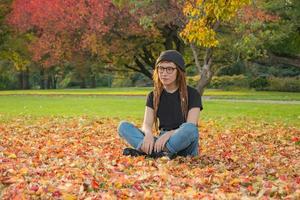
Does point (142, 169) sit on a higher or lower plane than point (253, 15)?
lower

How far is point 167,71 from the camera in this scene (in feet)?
21.0

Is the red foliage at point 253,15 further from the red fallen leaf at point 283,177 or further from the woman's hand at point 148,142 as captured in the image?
the red fallen leaf at point 283,177

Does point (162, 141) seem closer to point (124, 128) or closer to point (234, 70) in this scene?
point (124, 128)

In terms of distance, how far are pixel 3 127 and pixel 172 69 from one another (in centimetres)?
659

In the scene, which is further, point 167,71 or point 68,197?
point 167,71

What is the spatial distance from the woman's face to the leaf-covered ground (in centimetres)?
90

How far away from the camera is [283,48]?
31000mm

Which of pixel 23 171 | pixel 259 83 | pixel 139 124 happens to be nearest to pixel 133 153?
pixel 23 171

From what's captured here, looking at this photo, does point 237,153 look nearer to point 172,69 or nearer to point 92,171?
point 172,69

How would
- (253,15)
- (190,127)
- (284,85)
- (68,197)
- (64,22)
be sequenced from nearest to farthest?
(68,197)
(190,127)
(253,15)
(64,22)
(284,85)

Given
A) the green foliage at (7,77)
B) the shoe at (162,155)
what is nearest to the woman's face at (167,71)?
the shoe at (162,155)

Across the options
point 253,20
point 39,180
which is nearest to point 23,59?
point 253,20

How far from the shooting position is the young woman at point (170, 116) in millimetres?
6344

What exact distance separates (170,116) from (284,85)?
32235mm
